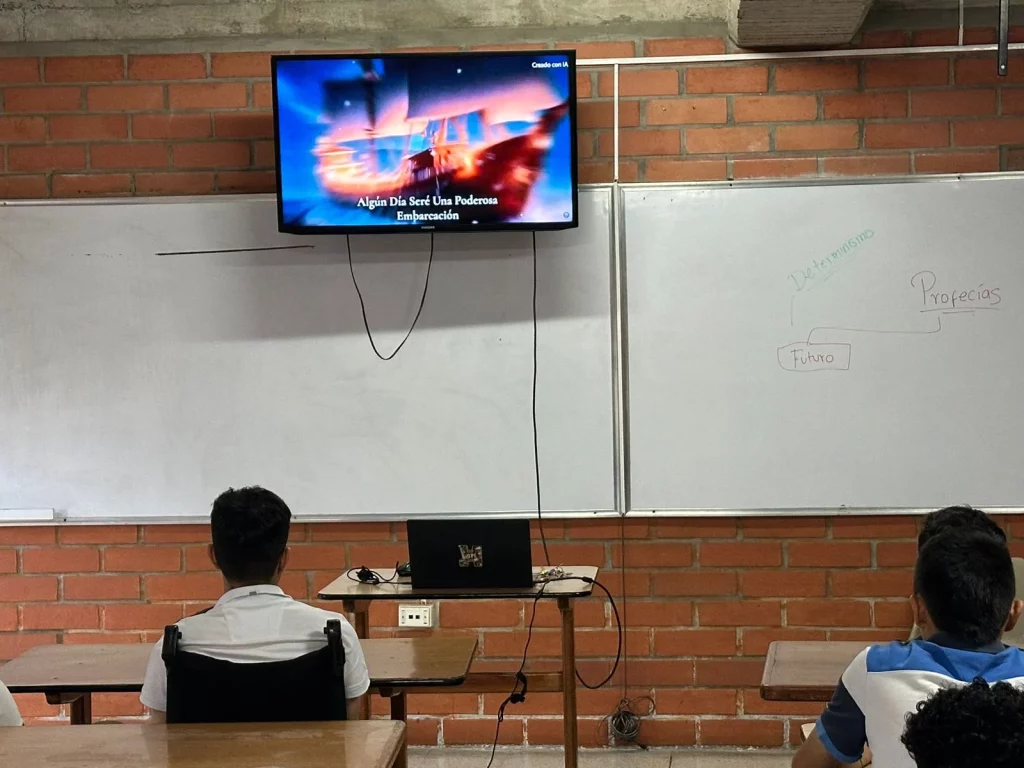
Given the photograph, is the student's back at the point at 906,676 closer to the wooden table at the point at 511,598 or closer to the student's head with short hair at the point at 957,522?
the student's head with short hair at the point at 957,522

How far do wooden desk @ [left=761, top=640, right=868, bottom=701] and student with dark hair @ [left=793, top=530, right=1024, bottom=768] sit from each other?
0.35m

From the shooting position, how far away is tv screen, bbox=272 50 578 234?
3.64 m

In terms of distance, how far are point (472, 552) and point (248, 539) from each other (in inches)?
37.1

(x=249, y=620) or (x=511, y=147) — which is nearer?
(x=249, y=620)

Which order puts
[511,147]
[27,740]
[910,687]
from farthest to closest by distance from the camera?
[511,147], [27,740], [910,687]

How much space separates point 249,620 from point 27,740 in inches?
17.7

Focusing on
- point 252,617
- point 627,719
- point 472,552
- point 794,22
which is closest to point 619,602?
point 627,719

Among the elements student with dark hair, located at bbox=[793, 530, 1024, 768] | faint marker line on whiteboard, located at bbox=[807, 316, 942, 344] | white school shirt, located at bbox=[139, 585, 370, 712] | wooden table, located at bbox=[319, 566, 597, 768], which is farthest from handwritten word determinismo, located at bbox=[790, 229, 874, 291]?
white school shirt, located at bbox=[139, 585, 370, 712]

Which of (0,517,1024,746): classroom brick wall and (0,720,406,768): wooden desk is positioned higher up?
(0,720,406,768): wooden desk

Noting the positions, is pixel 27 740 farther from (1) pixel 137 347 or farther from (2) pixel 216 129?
(2) pixel 216 129

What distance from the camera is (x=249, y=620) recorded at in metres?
2.16

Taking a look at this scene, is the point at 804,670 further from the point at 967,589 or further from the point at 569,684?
the point at 569,684

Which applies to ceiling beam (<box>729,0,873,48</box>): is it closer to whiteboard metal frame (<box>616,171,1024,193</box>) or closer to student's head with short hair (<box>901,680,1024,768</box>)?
whiteboard metal frame (<box>616,171,1024,193</box>)

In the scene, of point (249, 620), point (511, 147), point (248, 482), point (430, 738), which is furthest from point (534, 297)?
point (249, 620)
